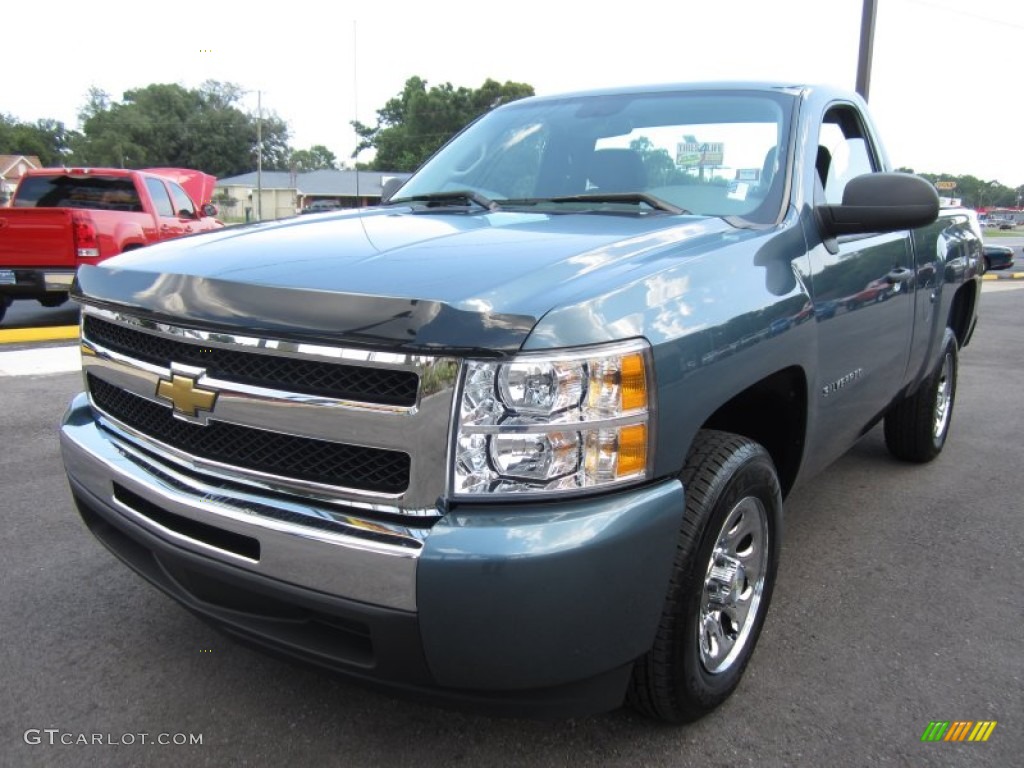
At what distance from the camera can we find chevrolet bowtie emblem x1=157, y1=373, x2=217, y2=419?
1876mm

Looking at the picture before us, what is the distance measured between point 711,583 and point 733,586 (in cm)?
15

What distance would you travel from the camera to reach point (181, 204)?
1177cm

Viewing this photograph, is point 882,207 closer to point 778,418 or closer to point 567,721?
point 778,418

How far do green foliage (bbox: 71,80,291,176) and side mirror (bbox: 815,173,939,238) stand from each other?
3011 inches

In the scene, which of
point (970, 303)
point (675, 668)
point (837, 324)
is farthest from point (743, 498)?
point (970, 303)

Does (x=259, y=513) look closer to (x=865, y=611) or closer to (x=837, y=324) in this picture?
(x=837, y=324)

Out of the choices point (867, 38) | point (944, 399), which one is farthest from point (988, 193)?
point (944, 399)

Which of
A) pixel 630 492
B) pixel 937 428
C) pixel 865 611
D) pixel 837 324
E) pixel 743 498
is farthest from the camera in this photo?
pixel 937 428

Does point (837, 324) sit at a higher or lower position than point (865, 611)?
higher

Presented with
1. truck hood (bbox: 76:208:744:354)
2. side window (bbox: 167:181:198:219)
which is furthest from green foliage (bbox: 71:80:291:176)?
truck hood (bbox: 76:208:744:354)

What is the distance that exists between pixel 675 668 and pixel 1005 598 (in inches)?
71.3

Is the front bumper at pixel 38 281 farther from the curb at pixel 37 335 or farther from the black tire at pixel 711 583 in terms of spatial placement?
the black tire at pixel 711 583

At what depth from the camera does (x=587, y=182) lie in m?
2.98

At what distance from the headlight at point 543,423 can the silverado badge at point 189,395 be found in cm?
66
